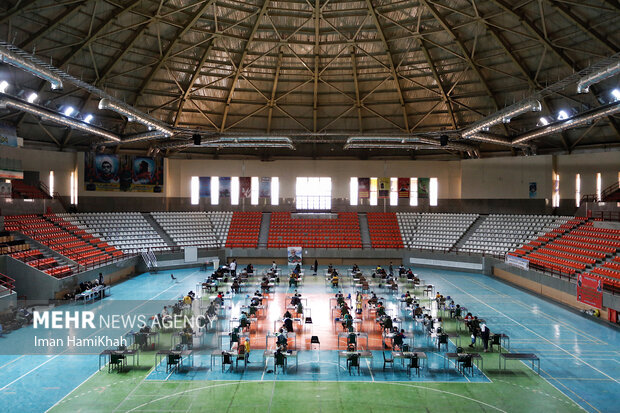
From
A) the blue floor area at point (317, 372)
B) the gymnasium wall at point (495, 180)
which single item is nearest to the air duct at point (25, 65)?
the blue floor area at point (317, 372)

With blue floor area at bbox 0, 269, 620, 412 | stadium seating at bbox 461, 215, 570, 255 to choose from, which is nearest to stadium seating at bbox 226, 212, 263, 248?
blue floor area at bbox 0, 269, 620, 412

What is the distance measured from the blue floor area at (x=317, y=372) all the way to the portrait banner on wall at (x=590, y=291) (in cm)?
1185

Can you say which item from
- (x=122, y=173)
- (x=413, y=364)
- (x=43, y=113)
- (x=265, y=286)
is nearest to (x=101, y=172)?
(x=122, y=173)

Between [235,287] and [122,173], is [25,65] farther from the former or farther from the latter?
[122,173]

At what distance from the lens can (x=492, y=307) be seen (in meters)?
25.8

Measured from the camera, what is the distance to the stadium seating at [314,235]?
45.6 metres

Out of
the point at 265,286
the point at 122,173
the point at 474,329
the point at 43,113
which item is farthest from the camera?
the point at 122,173

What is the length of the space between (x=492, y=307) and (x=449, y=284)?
752 centimetres

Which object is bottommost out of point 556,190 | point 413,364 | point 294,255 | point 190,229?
point 413,364

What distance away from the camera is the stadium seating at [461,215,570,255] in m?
38.8

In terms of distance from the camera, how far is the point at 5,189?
3375 cm

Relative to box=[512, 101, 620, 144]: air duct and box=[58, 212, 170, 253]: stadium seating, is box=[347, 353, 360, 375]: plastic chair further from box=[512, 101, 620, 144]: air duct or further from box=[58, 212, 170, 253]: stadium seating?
box=[58, 212, 170, 253]: stadium seating

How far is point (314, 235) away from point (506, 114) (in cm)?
2494

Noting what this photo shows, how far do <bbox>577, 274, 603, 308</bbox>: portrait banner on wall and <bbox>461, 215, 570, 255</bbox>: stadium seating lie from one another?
525 inches
